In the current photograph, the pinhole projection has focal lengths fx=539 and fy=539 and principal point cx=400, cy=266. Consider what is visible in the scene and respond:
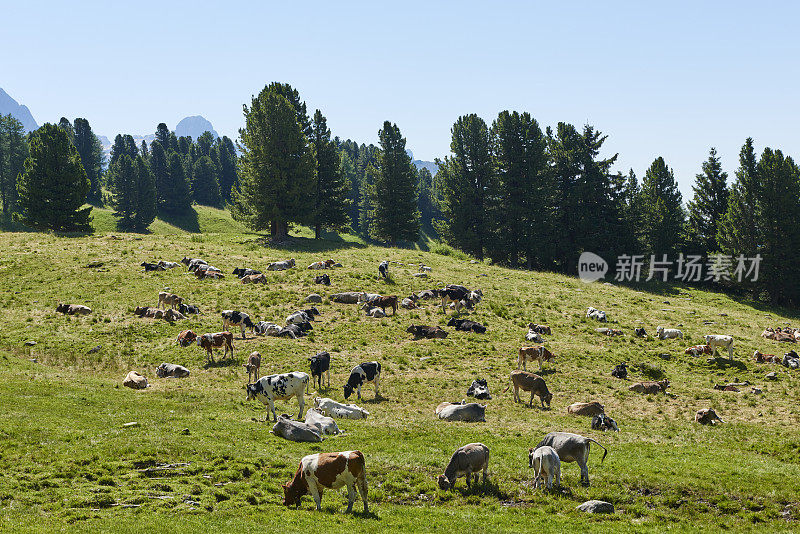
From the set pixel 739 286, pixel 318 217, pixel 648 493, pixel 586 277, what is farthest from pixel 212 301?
pixel 739 286

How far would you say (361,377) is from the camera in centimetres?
2519

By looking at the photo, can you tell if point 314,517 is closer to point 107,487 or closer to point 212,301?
point 107,487

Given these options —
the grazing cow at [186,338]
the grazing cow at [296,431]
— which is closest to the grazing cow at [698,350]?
the grazing cow at [296,431]

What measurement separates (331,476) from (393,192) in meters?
73.8

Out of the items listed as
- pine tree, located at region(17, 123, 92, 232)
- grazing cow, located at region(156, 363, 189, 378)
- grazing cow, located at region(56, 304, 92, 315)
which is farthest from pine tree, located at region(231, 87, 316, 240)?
grazing cow, located at region(156, 363, 189, 378)

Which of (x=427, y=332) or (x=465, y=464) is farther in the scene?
(x=427, y=332)

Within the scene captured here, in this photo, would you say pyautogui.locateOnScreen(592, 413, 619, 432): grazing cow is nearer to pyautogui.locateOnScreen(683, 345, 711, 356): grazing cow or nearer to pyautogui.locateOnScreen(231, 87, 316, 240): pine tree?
pyautogui.locateOnScreen(683, 345, 711, 356): grazing cow

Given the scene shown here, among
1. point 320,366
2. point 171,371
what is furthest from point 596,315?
point 171,371

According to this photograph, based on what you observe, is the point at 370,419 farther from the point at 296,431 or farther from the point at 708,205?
the point at 708,205

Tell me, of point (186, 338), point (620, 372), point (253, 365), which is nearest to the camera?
point (253, 365)

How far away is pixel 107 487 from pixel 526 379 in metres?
17.4

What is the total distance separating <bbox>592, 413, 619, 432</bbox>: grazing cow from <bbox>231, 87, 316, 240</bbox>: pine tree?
5434 cm

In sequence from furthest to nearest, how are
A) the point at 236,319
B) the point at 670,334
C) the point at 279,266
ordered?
the point at 279,266
the point at 670,334
the point at 236,319

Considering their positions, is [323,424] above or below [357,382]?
below
